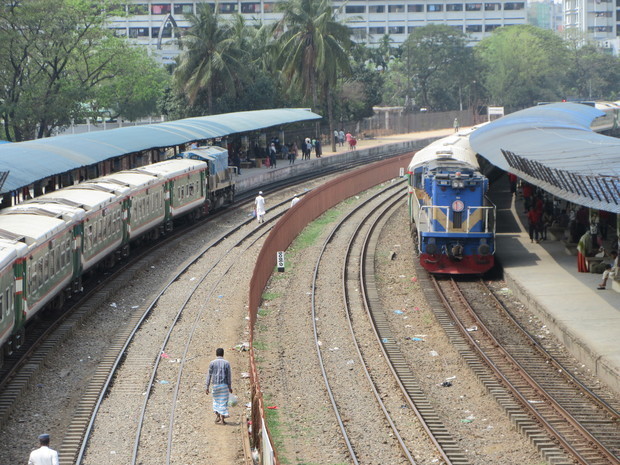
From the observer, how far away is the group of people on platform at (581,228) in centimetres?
2567

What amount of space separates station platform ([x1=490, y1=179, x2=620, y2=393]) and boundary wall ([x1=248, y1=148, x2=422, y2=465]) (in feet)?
22.2

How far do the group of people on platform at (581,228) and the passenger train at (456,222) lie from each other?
8.71 feet

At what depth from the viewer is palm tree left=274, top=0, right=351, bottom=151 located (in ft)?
222

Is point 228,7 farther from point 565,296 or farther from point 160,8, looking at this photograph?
point 565,296

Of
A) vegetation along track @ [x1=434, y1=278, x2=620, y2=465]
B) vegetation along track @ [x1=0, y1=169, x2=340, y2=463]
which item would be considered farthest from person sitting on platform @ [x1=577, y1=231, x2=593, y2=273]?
vegetation along track @ [x1=0, y1=169, x2=340, y2=463]

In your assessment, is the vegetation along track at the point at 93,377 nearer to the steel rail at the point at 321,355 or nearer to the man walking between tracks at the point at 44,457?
the man walking between tracks at the point at 44,457

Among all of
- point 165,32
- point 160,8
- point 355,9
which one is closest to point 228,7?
point 160,8

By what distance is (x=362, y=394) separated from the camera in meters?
17.5

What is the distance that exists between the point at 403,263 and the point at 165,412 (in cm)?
1528

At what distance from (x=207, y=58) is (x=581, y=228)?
42880 mm

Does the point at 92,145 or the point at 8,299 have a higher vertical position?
the point at 92,145

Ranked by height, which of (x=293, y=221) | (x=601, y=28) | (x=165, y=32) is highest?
(x=601, y=28)

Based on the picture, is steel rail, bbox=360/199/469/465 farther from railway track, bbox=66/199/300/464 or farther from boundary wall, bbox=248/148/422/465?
railway track, bbox=66/199/300/464

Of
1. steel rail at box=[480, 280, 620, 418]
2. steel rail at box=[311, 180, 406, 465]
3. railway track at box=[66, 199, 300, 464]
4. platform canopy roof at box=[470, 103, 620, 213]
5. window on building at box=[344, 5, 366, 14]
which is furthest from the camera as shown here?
window on building at box=[344, 5, 366, 14]
